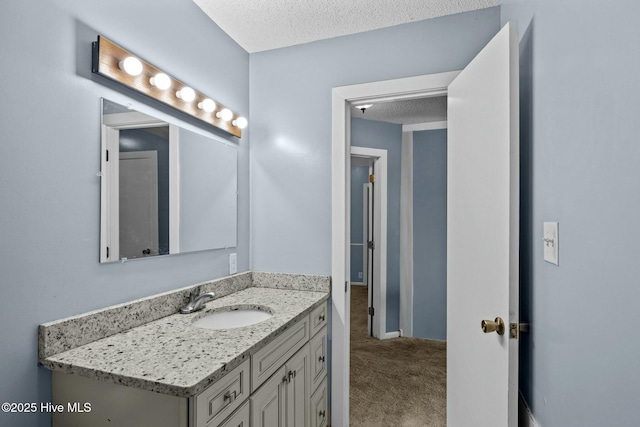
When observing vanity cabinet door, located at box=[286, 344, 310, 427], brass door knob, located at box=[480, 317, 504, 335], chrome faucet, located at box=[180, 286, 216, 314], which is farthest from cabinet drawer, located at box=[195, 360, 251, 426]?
brass door knob, located at box=[480, 317, 504, 335]

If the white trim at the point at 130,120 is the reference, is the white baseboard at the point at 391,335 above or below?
below

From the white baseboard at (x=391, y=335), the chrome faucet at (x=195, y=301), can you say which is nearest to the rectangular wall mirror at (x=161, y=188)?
the chrome faucet at (x=195, y=301)

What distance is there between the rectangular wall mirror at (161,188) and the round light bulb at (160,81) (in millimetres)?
147

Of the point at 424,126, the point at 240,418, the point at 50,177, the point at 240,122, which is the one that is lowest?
the point at 240,418

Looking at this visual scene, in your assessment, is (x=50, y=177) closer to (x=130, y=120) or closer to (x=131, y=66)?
(x=130, y=120)

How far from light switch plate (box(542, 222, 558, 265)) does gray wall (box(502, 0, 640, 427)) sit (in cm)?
3

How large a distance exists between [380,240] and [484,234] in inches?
85.9

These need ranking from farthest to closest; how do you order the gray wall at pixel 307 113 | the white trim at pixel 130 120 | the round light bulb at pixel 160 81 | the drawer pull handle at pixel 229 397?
1. the gray wall at pixel 307 113
2. the round light bulb at pixel 160 81
3. the white trim at pixel 130 120
4. the drawer pull handle at pixel 229 397

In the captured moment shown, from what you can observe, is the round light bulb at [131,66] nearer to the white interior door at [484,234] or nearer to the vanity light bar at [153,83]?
the vanity light bar at [153,83]

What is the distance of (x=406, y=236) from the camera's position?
3469 millimetres

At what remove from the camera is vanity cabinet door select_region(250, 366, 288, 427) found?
1188 millimetres

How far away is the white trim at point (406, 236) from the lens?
3453mm

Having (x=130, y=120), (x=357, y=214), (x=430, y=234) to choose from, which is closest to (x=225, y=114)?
(x=130, y=120)

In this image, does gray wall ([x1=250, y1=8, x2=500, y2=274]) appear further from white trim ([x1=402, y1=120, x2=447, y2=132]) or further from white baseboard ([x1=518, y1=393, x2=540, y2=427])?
white trim ([x1=402, y1=120, x2=447, y2=132])
